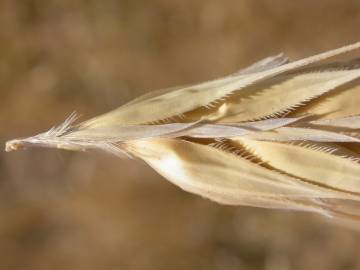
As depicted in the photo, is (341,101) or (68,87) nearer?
(341,101)

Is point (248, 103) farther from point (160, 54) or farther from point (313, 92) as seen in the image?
point (160, 54)

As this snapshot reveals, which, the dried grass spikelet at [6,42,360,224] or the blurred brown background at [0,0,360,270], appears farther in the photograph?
the blurred brown background at [0,0,360,270]

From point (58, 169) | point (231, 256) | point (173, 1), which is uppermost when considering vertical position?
point (173, 1)

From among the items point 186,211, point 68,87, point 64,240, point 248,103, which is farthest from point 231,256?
point 248,103

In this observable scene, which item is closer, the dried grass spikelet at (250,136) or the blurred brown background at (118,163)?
the dried grass spikelet at (250,136)

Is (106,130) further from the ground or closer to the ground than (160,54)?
closer to the ground
